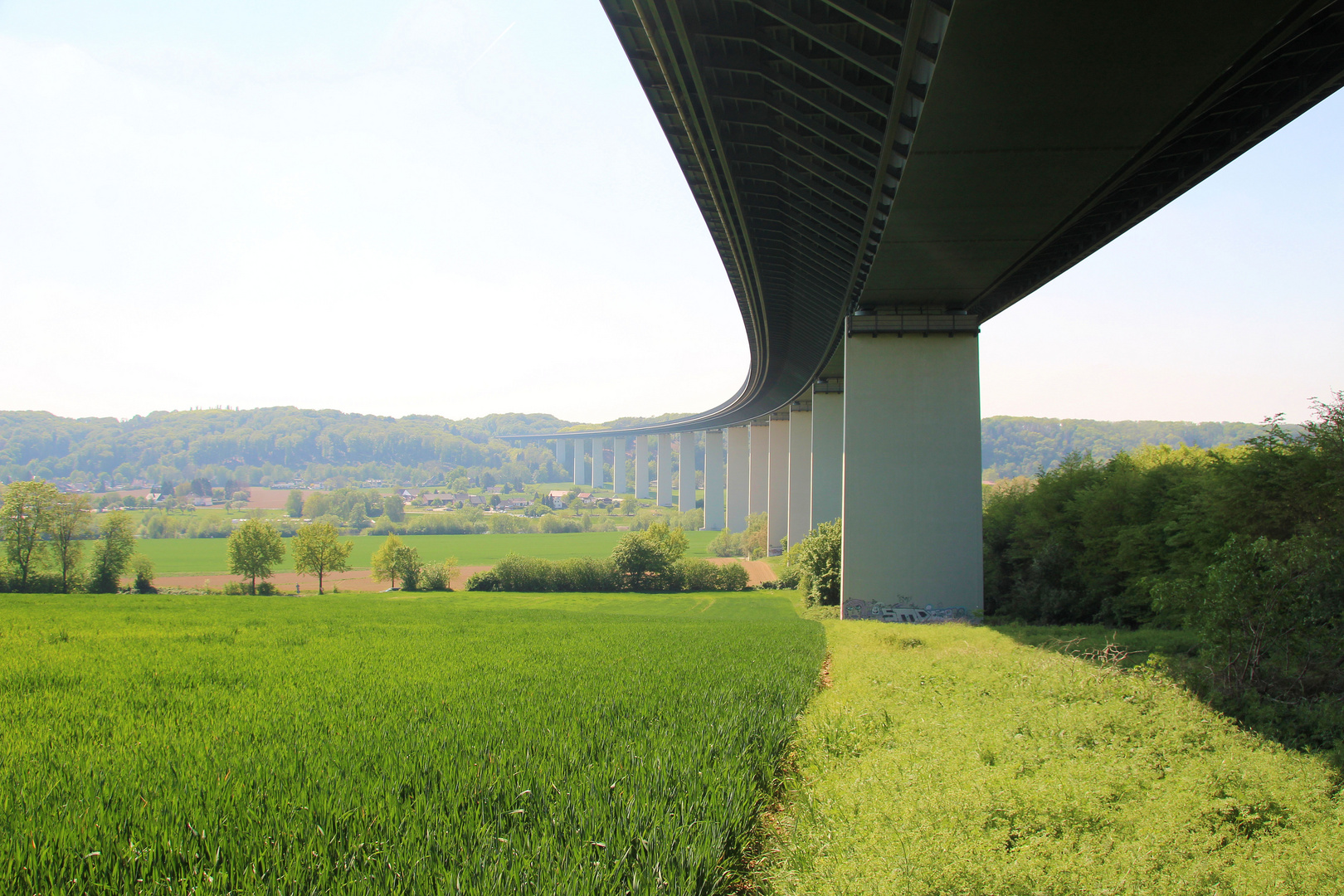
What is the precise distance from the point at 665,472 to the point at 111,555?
360 feet

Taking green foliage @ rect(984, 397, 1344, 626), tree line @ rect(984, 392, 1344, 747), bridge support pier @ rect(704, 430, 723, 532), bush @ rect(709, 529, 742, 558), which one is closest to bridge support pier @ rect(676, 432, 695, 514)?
bridge support pier @ rect(704, 430, 723, 532)

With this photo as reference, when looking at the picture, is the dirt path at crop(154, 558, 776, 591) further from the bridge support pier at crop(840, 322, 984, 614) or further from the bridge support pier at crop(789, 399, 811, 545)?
the bridge support pier at crop(840, 322, 984, 614)

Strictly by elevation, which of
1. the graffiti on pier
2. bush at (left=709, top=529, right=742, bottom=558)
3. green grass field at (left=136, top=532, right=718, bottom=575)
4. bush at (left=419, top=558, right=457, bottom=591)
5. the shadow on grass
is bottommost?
green grass field at (left=136, top=532, right=718, bottom=575)

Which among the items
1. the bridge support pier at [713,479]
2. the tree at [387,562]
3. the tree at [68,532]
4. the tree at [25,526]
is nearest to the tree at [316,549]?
the tree at [387,562]

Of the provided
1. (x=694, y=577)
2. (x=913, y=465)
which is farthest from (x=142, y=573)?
(x=913, y=465)

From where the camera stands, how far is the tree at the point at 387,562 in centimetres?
5062

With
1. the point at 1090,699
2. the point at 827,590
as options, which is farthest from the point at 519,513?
the point at 1090,699

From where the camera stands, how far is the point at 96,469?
143125 millimetres

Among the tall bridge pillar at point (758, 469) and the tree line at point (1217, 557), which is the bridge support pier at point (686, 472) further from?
the tree line at point (1217, 557)

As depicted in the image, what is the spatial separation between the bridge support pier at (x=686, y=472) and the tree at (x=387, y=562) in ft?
178

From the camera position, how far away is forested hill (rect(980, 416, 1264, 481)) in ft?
364

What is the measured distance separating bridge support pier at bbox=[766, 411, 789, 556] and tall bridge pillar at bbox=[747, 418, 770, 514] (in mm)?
6749

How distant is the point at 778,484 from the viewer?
61344 millimetres

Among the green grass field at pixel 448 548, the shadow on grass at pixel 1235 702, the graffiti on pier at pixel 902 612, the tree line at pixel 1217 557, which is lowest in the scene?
the green grass field at pixel 448 548
